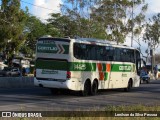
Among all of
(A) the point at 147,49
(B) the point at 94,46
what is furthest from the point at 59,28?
(B) the point at 94,46

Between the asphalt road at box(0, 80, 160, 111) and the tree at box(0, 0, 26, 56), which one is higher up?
the tree at box(0, 0, 26, 56)

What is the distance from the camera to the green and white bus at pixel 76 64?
2308cm

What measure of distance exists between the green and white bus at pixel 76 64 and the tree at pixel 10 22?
36.4 metres

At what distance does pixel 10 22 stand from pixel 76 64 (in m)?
41.9

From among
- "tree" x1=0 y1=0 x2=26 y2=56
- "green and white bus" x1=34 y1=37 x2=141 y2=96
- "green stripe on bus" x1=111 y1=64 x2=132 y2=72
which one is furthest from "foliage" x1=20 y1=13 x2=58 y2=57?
"green and white bus" x1=34 y1=37 x2=141 y2=96

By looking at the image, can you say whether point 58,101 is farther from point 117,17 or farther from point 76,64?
point 117,17

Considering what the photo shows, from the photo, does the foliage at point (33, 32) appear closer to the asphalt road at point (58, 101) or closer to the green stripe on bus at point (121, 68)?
the green stripe on bus at point (121, 68)

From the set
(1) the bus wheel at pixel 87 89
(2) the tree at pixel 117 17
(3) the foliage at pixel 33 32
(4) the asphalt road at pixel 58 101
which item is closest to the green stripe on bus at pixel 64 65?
(1) the bus wheel at pixel 87 89

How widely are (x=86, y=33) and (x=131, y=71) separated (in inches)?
1022

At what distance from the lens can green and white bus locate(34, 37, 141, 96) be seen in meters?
23.1

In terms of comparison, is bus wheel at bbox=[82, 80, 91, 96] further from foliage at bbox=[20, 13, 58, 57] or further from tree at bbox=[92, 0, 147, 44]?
foliage at bbox=[20, 13, 58, 57]

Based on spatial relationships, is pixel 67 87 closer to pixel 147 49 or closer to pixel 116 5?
pixel 116 5

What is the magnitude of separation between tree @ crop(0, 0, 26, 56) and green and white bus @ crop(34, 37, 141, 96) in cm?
3641

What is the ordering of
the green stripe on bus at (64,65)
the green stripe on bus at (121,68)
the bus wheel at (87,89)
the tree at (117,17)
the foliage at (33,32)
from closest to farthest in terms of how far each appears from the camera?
the green stripe on bus at (64,65) < the bus wheel at (87,89) < the green stripe on bus at (121,68) < the tree at (117,17) < the foliage at (33,32)
